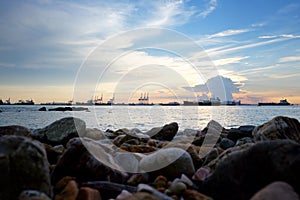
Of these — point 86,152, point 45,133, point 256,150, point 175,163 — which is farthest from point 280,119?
point 45,133

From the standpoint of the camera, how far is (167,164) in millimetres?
4359

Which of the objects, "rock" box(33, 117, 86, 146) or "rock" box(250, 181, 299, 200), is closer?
"rock" box(250, 181, 299, 200)

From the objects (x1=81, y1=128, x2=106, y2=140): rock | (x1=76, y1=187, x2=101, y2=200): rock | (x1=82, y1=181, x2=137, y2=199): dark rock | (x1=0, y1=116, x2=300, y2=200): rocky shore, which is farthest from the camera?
(x1=81, y1=128, x2=106, y2=140): rock

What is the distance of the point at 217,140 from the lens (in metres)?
9.12

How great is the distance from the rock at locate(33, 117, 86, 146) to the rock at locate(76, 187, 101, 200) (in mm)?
5157

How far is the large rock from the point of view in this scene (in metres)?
2.93

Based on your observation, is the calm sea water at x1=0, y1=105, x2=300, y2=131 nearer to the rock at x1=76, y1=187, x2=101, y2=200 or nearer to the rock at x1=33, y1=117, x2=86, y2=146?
the rock at x1=33, y1=117, x2=86, y2=146

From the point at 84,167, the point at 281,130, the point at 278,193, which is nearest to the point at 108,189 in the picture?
the point at 84,167

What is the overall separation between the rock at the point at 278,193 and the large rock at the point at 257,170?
0.20m

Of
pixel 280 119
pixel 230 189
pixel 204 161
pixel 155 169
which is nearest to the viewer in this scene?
pixel 230 189

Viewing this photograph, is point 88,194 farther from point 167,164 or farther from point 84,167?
point 167,164

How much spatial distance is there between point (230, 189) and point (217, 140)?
606 centimetres

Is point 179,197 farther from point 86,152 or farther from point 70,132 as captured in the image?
point 70,132

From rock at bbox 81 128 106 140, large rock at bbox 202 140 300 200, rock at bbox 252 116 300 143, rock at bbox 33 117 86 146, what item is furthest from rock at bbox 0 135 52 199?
rock at bbox 81 128 106 140
